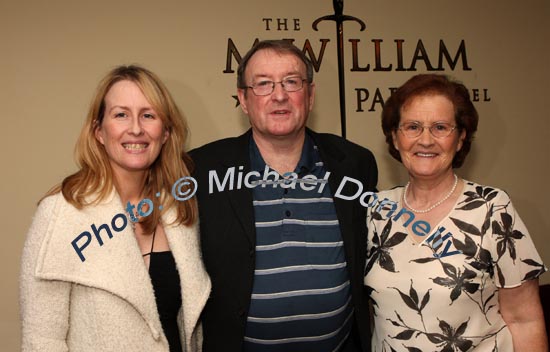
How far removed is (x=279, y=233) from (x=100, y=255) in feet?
2.01

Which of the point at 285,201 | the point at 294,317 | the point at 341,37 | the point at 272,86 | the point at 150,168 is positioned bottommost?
the point at 294,317

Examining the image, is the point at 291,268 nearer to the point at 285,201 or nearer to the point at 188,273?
the point at 285,201

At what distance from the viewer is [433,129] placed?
5.57ft

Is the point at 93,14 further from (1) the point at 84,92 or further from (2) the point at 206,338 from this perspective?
(2) the point at 206,338

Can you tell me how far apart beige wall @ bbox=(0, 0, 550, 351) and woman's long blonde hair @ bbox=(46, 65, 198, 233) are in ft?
2.76

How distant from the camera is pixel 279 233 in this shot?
1.80m

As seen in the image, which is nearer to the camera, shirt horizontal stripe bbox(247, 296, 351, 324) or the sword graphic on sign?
shirt horizontal stripe bbox(247, 296, 351, 324)

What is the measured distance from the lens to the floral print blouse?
161 centimetres

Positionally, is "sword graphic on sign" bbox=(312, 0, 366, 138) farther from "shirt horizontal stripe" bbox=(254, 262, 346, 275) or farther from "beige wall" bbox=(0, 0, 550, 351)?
"shirt horizontal stripe" bbox=(254, 262, 346, 275)

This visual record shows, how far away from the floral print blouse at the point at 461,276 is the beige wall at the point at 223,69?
134 centimetres

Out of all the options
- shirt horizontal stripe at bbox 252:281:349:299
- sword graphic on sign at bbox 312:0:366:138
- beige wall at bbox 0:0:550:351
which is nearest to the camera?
shirt horizontal stripe at bbox 252:281:349:299

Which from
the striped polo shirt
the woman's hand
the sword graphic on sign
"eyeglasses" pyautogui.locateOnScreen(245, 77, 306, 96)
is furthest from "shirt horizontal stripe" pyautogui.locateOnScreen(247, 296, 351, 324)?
the sword graphic on sign

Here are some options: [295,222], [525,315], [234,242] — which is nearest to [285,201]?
[295,222]

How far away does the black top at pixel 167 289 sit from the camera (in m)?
1.69
